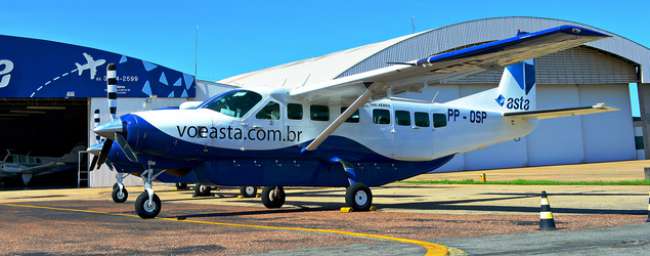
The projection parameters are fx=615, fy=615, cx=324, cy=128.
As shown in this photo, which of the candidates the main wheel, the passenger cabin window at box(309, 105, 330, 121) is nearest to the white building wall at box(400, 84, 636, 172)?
the main wheel

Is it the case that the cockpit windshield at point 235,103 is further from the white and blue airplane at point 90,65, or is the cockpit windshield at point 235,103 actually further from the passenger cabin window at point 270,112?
the white and blue airplane at point 90,65

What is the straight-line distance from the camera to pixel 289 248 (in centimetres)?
770

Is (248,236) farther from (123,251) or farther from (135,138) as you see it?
(135,138)

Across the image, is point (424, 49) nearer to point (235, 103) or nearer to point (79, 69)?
point (79, 69)

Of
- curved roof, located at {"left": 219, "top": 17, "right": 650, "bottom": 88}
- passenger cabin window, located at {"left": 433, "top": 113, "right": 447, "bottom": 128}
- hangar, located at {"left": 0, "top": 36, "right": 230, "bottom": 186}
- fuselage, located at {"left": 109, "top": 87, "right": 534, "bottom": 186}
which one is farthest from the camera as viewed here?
curved roof, located at {"left": 219, "top": 17, "right": 650, "bottom": 88}

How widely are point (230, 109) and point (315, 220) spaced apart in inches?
141

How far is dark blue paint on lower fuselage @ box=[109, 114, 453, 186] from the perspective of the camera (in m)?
12.9

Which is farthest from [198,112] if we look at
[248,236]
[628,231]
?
[628,231]

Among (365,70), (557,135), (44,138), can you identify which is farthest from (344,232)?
(44,138)

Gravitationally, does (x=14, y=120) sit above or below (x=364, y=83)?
above

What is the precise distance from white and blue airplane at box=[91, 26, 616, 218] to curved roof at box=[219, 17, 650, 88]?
2276 centimetres

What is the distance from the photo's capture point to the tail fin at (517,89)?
18.9 m

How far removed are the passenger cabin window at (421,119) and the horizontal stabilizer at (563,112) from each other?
293cm

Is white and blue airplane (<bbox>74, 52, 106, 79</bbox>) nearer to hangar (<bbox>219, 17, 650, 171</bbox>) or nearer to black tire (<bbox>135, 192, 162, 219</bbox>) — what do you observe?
hangar (<bbox>219, 17, 650, 171</bbox>)
